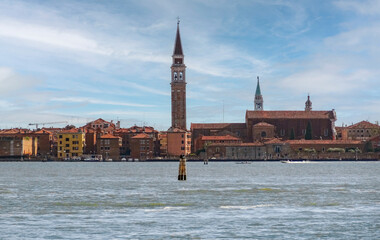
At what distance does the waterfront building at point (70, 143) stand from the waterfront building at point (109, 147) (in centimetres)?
404

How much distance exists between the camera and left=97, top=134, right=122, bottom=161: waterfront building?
134000 millimetres

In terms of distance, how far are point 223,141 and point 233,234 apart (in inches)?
4432

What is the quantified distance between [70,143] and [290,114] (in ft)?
144

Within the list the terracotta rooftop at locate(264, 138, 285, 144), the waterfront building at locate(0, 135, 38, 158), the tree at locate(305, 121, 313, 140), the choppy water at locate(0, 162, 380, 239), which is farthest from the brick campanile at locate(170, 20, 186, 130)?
the choppy water at locate(0, 162, 380, 239)

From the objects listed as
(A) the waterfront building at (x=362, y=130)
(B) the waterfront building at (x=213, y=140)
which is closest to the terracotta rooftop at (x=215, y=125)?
(B) the waterfront building at (x=213, y=140)

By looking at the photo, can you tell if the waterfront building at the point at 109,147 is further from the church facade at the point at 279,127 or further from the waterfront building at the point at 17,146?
the church facade at the point at 279,127

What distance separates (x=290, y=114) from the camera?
461 feet

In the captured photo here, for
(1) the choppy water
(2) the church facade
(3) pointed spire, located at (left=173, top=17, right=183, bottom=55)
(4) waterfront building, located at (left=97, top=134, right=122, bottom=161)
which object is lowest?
(1) the choppy water

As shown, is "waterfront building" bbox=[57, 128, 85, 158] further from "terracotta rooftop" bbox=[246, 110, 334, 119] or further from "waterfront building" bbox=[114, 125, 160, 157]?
"terracotta rooftop" bbox=[246, 110, 334, 119]

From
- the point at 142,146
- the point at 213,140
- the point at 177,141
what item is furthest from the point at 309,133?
the point at 142,146

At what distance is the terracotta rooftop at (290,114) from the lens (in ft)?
457

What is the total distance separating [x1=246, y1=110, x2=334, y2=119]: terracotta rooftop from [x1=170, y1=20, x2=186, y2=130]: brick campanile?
13.3m

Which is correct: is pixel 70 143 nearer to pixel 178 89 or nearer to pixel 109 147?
pixel 109 147

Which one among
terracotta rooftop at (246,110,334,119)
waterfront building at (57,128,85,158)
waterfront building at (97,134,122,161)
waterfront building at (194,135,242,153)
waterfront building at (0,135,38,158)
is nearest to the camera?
waterfront building at (97,134,122,161)
